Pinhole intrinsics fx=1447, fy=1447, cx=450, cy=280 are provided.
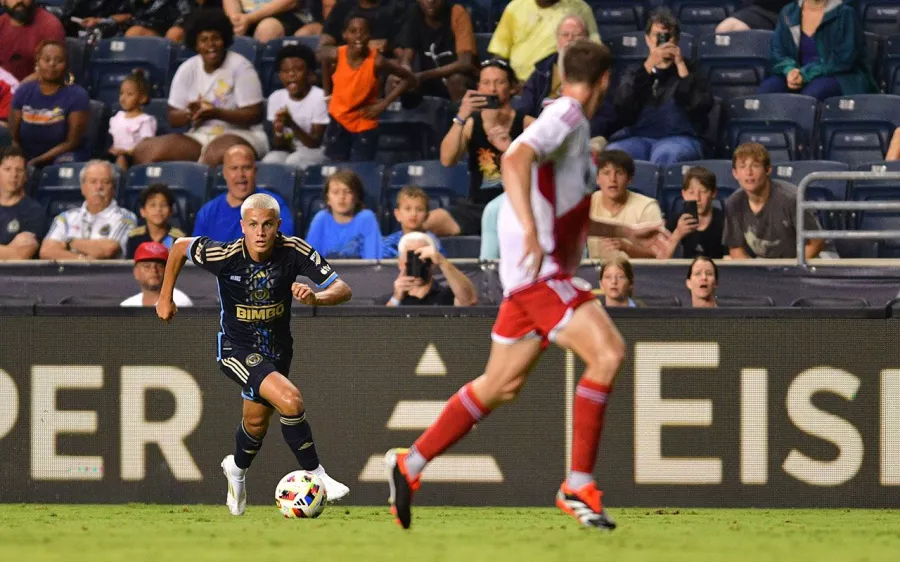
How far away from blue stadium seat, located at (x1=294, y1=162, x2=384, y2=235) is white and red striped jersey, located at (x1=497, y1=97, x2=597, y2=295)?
5.39 metres

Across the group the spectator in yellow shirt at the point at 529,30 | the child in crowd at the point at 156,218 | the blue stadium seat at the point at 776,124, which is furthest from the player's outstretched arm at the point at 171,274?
the blue stadium seat at the point at 776,124

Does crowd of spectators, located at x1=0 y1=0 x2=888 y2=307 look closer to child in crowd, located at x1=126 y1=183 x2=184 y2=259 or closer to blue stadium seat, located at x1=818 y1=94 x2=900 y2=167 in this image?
child in crowd, located at x1=126 y1=183 x2=184 y2=259

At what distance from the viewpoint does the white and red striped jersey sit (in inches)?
234

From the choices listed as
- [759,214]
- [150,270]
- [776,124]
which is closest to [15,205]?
[150,270]

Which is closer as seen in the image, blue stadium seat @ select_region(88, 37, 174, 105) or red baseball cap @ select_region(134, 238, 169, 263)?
red baseball cap @ select_region(134, 238, 169, 263)

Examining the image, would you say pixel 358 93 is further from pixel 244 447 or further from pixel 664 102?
pixel 244 447

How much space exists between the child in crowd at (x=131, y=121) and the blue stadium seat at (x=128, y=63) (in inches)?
45.6

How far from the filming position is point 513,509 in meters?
8.41

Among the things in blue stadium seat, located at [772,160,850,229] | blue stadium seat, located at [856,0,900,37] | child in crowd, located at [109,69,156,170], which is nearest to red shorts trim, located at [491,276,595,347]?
blue stadium seat, located at [772,160,850,229]

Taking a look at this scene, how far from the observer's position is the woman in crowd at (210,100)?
12.2m

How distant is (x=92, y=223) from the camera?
428 inches

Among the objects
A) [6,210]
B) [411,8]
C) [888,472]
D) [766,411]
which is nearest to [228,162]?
[6,210]

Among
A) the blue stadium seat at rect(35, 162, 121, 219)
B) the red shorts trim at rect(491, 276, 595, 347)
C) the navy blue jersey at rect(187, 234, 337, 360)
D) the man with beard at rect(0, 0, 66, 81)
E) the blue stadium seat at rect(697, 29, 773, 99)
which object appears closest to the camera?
the red shorts trim at rect(491, 276, 595, 347)

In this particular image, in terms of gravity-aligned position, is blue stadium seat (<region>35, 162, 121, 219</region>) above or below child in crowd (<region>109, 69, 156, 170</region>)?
below
